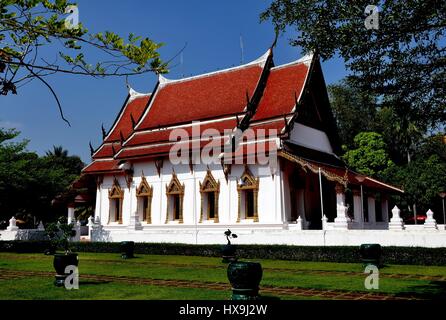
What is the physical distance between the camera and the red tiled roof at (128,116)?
91.9ft

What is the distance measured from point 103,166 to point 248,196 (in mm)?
9449

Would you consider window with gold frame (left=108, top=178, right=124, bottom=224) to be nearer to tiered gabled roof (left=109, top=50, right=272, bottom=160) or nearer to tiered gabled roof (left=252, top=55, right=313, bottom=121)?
tiered gabled roof (left=109, top=50, right=272, bottom=160)

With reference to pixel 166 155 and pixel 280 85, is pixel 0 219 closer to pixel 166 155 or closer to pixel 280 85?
pixel 166 155

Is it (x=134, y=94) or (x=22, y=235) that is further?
(x=134, y=94)

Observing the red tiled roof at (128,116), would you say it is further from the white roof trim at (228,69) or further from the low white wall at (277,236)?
the low white wall at (277,236)

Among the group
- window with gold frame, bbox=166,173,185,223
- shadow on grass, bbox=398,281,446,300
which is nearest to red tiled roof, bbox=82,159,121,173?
window with gold frame, bbox=166,173,185,223

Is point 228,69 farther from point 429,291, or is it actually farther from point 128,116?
point 429,291

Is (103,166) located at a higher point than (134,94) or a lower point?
lower

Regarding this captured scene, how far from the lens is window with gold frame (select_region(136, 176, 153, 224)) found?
927 inches

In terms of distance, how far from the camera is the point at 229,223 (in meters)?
20.6

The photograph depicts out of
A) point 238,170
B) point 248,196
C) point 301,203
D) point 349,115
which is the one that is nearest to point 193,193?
point 238,170

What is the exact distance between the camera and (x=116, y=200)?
25.5 meters

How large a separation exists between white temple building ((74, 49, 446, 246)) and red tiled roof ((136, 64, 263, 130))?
7cm
